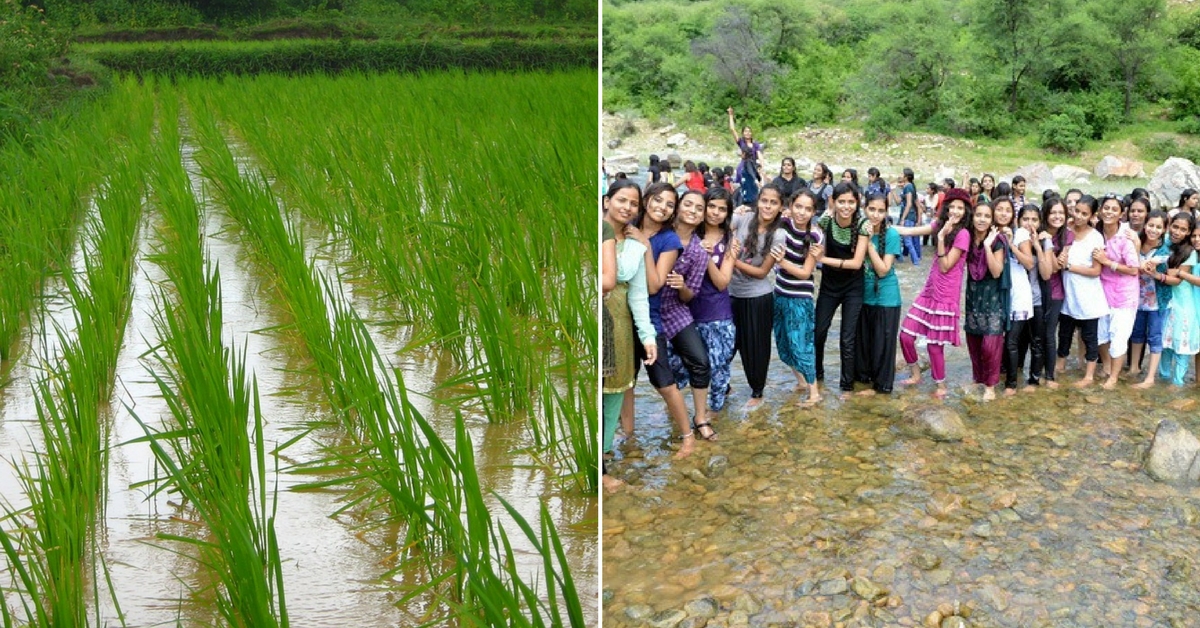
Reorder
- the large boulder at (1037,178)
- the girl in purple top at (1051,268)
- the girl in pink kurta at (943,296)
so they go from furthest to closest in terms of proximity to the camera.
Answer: the large boulder at (1037,178)
the girl in purple top at (1051,268)
the girl in pink kurta at (943,296)

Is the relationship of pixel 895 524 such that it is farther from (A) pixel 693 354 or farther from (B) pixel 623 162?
(B) pixel 623 162

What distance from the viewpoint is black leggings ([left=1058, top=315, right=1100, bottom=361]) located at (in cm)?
397

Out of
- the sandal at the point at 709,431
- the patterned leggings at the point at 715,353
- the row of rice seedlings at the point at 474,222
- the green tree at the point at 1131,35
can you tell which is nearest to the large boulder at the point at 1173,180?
the green tree at the point at 1131,35

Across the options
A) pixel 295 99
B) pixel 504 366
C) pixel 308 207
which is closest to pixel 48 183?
pixel 308 207

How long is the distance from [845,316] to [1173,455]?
107cm

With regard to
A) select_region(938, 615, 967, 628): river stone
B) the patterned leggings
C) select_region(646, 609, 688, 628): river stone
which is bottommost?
select_region(938, 615, 967, 628): river stone

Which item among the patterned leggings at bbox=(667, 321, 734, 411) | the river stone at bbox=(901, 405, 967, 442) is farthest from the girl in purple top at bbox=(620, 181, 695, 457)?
the river stone at bbox=(901, 405, 967, 442)

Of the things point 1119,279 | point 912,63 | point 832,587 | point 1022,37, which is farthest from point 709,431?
point 912,63

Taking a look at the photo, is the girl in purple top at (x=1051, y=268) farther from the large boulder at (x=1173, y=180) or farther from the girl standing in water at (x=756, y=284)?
the large boulder at (x=1173, y=180)

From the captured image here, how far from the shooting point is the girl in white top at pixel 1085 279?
386 centimetres

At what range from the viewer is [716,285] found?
335 centimetres

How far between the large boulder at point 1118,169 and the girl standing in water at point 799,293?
847 centimetres

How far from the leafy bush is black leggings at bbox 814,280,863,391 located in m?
9.72

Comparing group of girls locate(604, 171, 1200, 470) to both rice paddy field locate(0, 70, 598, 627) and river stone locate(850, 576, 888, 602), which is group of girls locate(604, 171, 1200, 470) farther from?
river stone locate(850, 576, 888, 602)
